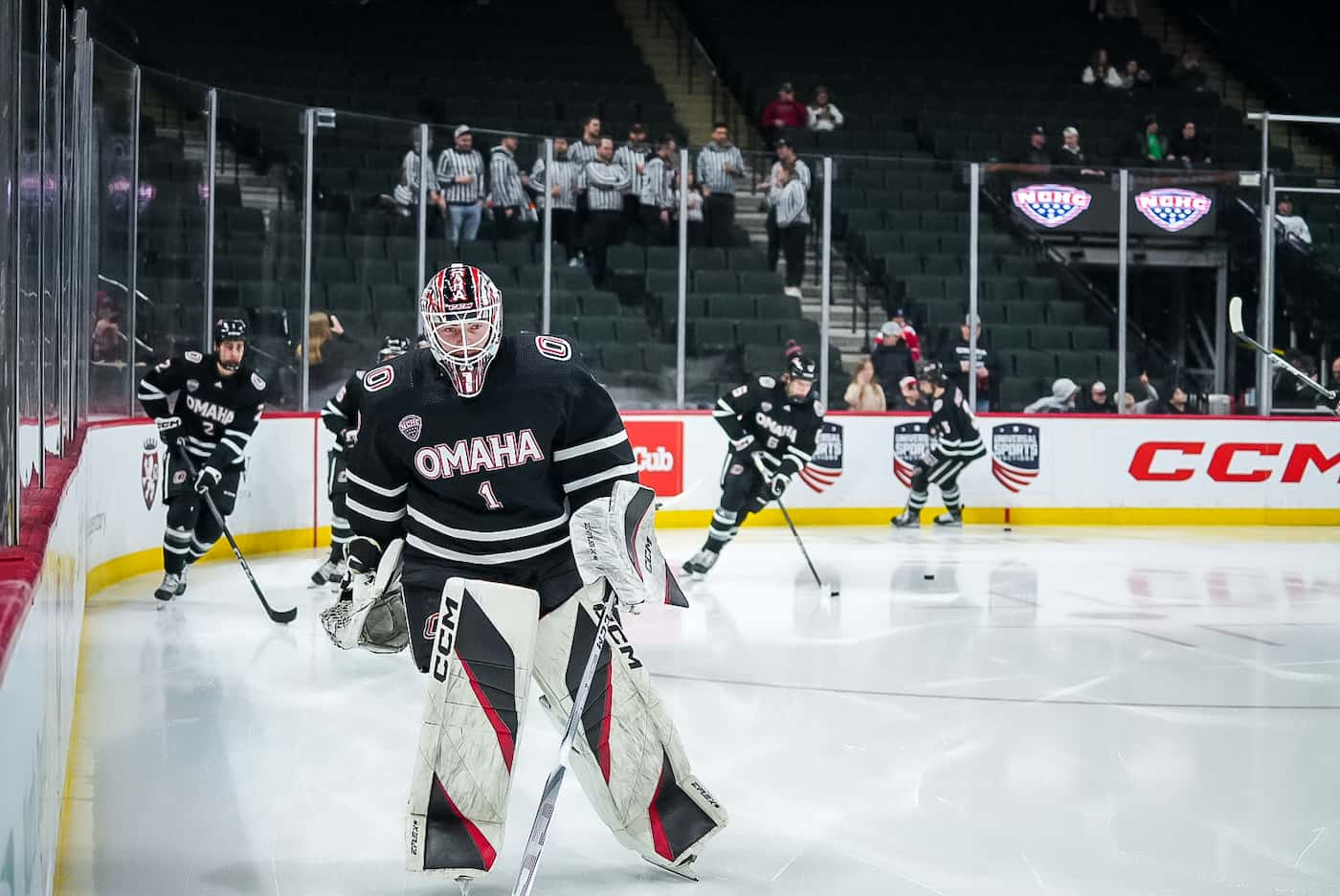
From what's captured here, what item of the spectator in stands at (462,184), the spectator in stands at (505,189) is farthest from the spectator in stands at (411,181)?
the spectator in stands at (505,189)

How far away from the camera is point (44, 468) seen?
382 centimetres

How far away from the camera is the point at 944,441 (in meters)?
11.4

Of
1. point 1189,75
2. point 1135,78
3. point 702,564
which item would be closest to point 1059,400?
point 702,564

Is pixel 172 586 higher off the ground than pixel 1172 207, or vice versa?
pixel 1172 207

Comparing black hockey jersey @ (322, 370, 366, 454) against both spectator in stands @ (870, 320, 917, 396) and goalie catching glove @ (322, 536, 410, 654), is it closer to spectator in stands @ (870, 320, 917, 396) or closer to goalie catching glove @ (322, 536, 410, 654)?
goalie catching glove @ (322, 536, 410, 654)

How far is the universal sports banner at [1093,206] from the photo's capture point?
12.2 meters

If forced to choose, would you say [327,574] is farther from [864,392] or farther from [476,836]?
[864,392]

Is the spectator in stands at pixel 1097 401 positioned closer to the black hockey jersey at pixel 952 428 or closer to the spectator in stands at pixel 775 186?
the black hockey jersey at pixel 952 428

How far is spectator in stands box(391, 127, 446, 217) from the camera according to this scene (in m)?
10.1

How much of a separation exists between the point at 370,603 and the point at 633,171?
856 centimetres

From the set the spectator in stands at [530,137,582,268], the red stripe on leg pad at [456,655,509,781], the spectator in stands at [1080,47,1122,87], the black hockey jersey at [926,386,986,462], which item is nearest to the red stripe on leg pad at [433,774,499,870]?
the red stripe on leg pad at [456,655,509,781]

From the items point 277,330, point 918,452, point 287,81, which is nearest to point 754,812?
point 277,330

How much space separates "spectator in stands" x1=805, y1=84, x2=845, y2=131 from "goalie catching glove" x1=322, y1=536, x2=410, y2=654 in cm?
1313

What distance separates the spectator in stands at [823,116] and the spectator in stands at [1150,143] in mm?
3053
